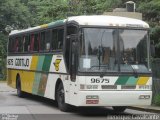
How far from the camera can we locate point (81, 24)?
51.2 feet

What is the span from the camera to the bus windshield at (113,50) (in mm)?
15352

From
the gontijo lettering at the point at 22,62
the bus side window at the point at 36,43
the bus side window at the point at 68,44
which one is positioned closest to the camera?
the bus side window at the point at 68,44

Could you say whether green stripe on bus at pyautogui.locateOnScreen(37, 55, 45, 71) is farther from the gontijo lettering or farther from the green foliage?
the green foliage

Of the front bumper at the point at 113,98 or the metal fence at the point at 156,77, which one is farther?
the metal fence at the point at 156,77

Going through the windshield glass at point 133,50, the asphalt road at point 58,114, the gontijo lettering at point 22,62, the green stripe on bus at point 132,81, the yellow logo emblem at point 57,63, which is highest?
the windshield glass at point 133,50

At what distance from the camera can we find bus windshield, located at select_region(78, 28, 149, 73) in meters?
15.4

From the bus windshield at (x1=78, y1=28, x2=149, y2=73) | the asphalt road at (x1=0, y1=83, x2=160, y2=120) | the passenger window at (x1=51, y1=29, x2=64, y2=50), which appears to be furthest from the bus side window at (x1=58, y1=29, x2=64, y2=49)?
the asphalt road at (x1=0, y1=83, x2=160, y2=120)

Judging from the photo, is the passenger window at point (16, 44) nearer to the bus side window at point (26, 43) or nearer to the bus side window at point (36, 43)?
the bus side window at point (26, 43)

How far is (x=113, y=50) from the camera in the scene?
51.3ft

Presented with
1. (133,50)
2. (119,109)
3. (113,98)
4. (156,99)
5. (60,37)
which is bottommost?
(119,109)

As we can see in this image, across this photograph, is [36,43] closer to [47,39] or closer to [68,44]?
[47,39]

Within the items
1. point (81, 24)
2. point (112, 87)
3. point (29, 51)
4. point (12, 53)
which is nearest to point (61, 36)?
point (81, 24)

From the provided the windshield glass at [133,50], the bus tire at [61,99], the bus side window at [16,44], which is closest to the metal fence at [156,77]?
the windshield glass at [133,50]

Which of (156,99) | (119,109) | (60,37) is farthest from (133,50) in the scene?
(156,99)
